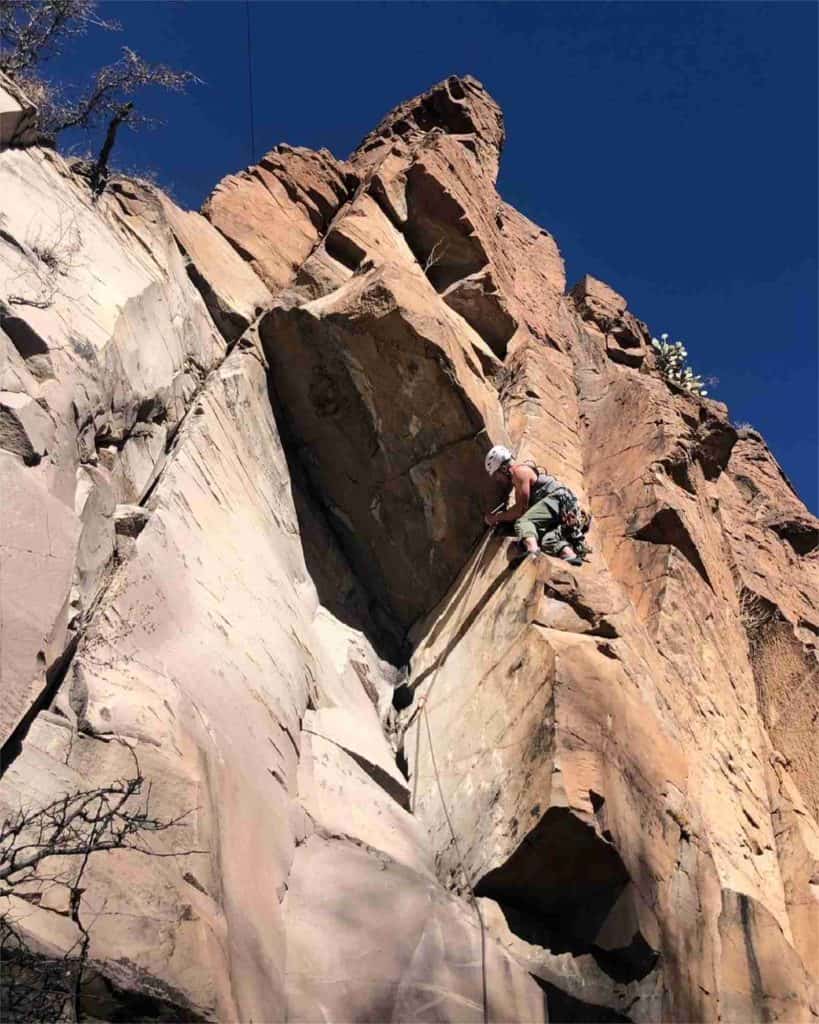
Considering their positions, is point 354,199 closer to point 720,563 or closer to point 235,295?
point 235,295

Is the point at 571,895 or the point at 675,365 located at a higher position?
the point at 675,365

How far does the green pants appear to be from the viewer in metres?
9.95

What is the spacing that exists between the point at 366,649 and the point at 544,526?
1988 mm

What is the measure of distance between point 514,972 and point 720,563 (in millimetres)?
7651

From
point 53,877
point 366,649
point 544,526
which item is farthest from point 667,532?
point 53,877

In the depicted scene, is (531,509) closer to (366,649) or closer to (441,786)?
(366,649)

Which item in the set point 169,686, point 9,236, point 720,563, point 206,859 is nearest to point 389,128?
point 720,563

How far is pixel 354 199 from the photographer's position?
14656mm

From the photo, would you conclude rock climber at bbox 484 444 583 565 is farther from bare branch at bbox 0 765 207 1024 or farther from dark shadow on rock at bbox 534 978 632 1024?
bare branch at bbox 0 765 207 1024

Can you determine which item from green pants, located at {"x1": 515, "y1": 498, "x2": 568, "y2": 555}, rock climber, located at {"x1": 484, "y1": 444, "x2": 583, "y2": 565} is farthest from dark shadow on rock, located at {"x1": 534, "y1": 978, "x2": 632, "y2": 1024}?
green pants, located at {"x1": 515, "y1": 498, "x2": 568, "y2": 555}

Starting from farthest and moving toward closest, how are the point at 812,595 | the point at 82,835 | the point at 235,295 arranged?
the point at 812,595 < the point at 235,295 < the point at 82,835

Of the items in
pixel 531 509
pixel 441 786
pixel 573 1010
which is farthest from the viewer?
pixel 531 509

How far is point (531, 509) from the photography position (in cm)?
1013

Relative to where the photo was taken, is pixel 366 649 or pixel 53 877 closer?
pixel 53 877
